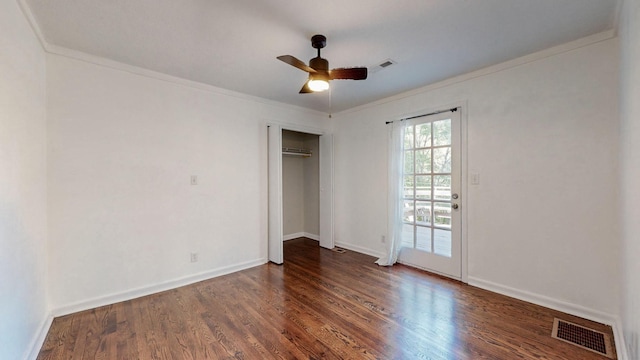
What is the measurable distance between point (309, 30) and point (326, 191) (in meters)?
2.92

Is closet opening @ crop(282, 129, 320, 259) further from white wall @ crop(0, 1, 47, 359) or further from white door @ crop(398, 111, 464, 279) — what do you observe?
white wall @ crop(0, 1, 47, 359)

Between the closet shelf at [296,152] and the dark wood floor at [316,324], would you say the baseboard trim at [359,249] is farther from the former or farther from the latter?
the closet shelf at [296,152]

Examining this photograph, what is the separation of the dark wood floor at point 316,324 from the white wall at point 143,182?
0.33 meters

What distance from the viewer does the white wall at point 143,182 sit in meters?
2.46

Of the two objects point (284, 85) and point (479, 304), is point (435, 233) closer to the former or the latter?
point (479, 304)

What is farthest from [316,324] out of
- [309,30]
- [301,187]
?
[301,187]

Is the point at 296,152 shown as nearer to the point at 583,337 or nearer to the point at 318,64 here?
the point at 318,64

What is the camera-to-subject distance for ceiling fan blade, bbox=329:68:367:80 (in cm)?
227

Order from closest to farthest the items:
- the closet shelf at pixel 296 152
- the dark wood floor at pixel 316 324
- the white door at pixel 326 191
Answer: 1. the dark wood floor at pixel 316 324
2. the white door at pixel 326 191
3. the closet shelf at pixel 296 152

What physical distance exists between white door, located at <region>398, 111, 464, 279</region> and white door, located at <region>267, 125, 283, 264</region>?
68.2 inches

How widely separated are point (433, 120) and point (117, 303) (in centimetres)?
401

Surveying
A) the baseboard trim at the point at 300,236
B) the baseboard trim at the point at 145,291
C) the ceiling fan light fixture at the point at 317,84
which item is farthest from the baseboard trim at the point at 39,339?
the baseboard trim at the point at 300,236

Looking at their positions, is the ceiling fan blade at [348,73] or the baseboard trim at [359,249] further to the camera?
the baseboard trim at [359,249]

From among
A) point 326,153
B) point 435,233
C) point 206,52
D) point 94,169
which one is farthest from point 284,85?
point 435,233
